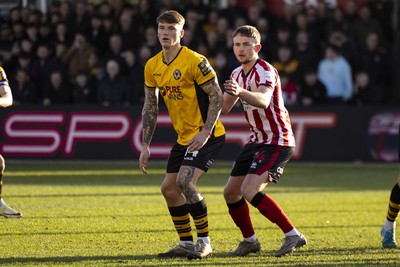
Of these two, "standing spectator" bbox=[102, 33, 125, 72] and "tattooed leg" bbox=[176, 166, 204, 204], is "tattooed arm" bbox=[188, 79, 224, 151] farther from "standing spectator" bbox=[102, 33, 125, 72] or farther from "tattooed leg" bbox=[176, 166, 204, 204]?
"standing spectator" bbox=[102, 33, 125, 72]

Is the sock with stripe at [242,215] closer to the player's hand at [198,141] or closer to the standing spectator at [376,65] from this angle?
the player's hand at [198,141]

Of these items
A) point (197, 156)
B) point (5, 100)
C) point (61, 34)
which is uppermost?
point (197, 156)

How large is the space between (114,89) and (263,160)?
41.9 ft

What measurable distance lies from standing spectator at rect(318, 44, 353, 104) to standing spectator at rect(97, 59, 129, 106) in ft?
14.2

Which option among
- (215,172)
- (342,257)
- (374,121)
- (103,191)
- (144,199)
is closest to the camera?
(342,257)

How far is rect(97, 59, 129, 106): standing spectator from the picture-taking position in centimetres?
2161

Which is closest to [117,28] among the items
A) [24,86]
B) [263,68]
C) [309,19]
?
[24,86]

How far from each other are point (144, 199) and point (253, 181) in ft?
18.3

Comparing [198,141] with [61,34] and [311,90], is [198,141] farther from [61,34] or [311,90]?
[61,34]

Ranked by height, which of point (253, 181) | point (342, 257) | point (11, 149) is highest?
point (253, 181)

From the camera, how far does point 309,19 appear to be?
22.2 meters

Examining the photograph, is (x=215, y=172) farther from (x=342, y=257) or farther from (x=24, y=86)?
(x=342, y=257)

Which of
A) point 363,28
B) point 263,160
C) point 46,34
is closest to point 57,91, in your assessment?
point 46,34

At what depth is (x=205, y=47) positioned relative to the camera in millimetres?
21500
